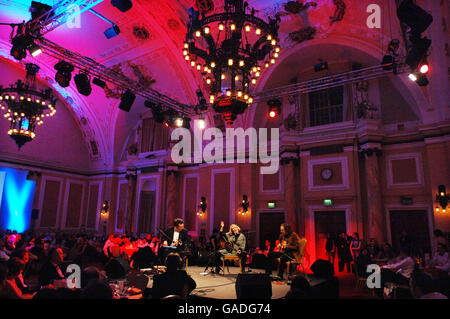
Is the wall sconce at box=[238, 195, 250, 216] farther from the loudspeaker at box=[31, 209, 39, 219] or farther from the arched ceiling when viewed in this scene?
the loudspeaker at box=[31, 209, 39, 219]

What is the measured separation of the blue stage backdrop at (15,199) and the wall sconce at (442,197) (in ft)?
63.4

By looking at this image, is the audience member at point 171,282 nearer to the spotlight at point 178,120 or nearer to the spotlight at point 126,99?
the spotlight at point 126,99

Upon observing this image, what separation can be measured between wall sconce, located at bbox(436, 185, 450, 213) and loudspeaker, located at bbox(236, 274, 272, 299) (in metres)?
8.86

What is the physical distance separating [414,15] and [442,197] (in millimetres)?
6796

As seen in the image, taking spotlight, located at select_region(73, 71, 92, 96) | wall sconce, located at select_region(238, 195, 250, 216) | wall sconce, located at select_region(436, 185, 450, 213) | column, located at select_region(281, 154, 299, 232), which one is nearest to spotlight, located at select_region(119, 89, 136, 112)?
spotlight, located at select_region(73, 71, 92, 96)

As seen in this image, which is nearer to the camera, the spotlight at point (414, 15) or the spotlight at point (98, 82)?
the spotlight at point (414, 15)

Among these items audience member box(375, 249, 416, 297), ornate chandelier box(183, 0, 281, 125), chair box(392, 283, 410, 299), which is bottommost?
chair box(392, 283, 410, 299)

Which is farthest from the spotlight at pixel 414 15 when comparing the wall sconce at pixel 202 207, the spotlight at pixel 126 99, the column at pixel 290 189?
the wall sconce at pixel 202 207

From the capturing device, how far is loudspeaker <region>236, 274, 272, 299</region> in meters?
3.84

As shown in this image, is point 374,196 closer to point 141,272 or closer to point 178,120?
point 178,120

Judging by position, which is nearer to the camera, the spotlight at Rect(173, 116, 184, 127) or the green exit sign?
the spotlight at Rect(173, 116, 184, 127)

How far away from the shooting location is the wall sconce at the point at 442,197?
9852mm
